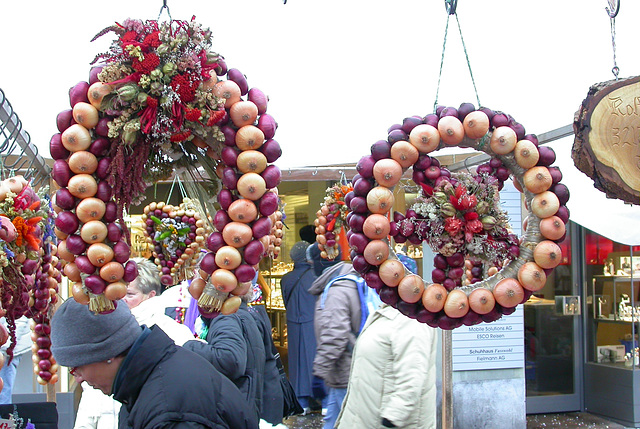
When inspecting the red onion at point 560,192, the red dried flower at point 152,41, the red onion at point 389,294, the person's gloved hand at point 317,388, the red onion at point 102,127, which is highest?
the red dried flower at point 152,41

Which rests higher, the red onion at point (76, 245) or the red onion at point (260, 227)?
the red onion at point (260, 227)

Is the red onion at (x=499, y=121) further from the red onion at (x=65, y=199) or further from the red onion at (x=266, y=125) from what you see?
the red onion at (x=65, y=199)

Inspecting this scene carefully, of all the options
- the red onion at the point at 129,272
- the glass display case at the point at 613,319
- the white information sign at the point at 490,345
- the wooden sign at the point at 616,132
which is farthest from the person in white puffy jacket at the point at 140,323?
the glass display case at the point at 613,319

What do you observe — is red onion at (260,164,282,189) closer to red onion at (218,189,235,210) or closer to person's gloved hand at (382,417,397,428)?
red onion at (218,189,235,210)

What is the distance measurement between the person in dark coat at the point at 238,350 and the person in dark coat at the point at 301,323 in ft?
9.06

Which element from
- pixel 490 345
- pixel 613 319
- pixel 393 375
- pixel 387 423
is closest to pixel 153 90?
pixel 393 375

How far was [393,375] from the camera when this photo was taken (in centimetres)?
288

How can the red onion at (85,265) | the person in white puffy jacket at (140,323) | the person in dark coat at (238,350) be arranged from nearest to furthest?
the red onion at (85,265), the person in white puffy jacket at (140,323), the person in dark coat at (238,350)

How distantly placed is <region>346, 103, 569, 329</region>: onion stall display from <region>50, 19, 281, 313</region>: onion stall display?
44 centimetres

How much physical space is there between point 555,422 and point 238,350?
4.18m

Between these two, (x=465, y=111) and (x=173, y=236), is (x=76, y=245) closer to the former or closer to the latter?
(x=465, y=111)

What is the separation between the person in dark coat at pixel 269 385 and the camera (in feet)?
11.2

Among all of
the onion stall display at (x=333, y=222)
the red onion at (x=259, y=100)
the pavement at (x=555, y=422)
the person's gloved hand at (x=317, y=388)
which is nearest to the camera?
the red onion at (x=259, y=100)

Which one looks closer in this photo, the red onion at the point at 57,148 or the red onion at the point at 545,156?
the red onion at the point at 57,148
